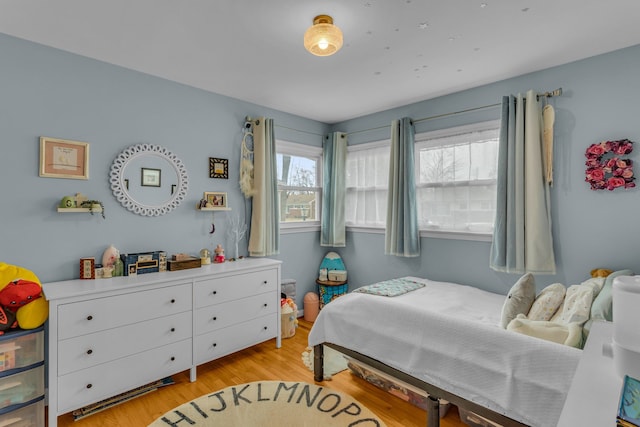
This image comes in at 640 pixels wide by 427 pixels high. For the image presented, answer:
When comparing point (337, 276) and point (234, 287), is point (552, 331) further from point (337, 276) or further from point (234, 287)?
point (337, 276)

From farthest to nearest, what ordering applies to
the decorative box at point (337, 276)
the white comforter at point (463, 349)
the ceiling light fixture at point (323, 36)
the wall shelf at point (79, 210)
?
1. the decorative box at point (337, 276)
2. the wall shelf at point (79, 210)
3. the ceiling light fixture at point (323, 36)
4. the white comforter at point (463, 349)

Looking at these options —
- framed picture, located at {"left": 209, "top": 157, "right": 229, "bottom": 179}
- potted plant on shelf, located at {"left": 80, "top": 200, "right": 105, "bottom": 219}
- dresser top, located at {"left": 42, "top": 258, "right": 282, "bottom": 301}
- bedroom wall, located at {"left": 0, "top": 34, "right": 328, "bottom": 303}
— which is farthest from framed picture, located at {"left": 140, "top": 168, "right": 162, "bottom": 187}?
dresser top, located at {"left": 42, "top": 258, "right": 282, "bottom": 301}

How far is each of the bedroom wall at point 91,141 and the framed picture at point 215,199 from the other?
0.21ft

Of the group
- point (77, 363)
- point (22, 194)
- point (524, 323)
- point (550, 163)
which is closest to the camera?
point (524, 323)

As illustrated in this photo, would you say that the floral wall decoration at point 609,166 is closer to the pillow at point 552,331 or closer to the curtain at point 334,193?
the pillow at point 552,331

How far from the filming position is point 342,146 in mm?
4109

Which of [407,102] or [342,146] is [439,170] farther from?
[342,146]

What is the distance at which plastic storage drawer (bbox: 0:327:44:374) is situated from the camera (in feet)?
6.05

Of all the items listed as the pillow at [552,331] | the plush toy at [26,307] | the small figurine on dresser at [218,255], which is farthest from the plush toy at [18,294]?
the pillow at [552,331]

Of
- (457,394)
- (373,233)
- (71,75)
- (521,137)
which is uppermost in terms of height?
(71,75)

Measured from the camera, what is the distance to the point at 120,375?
7.25 ft

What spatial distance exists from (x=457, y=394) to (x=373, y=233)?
2.26 m

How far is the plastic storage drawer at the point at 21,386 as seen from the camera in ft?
6.06

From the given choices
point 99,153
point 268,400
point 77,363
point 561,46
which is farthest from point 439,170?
point 77,363
